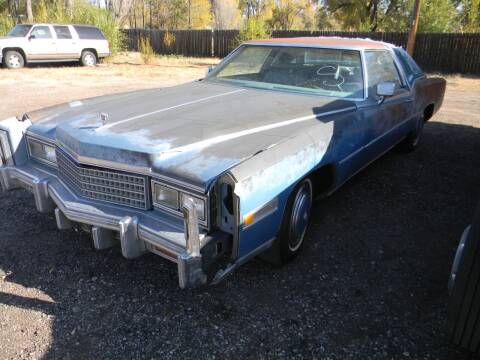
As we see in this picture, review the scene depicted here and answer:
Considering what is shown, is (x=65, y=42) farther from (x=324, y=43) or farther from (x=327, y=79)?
(x=327, y=79)

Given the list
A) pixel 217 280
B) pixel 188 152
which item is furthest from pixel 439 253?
pixel 188 152

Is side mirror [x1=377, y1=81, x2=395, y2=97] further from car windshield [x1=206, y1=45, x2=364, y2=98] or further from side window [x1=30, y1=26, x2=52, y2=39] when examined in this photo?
side window [x1=30, y1=26, x2=52, y2=39]

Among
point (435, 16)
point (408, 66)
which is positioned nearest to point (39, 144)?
point (408, 66)

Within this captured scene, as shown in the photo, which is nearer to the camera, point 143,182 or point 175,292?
point 143,182

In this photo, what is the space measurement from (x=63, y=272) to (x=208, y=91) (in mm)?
2126

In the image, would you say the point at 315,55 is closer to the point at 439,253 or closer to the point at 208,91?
the point at 208,91

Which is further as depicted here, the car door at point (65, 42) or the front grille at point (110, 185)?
the car door at point (65, 42)

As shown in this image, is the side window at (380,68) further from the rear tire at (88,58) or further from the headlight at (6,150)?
the rear tire at (88,58)

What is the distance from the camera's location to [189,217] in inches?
79.2

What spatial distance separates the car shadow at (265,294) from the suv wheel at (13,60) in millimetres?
13701

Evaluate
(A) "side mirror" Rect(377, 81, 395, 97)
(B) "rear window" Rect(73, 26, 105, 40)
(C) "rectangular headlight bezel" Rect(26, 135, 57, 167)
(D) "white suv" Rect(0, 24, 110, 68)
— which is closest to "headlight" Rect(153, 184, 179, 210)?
(C) "rectangular headlight bezel" Rect(26, 135, 57, 167)

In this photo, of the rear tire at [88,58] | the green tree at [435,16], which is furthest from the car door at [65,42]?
the green tree at [435,16]

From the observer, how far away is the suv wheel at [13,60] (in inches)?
593

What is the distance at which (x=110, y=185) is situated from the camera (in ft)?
8.25
